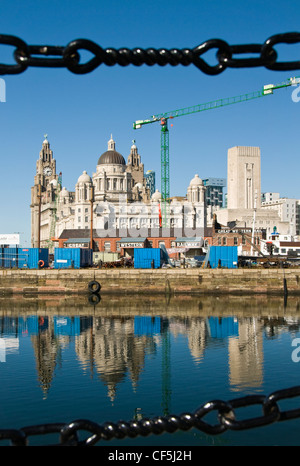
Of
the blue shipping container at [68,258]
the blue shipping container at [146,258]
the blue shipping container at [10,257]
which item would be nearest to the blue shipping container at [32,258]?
the blue shipping container at [10,257]

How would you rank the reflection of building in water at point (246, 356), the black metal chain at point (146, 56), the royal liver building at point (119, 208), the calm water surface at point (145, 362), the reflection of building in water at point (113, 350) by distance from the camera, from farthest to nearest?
1. the royal liver building at point (119, 208)
2. the reflection of building in water at point (113, 350)
3. the reflection of building in water at point (246, 356)
4. the calm water surface at point (145, 362)
5. the black metal chain at point (146, 56)

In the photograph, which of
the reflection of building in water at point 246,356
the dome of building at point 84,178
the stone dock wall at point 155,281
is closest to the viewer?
the reflection of building in water at point 246,356

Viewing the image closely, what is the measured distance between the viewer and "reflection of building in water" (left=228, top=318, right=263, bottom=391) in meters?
24.0

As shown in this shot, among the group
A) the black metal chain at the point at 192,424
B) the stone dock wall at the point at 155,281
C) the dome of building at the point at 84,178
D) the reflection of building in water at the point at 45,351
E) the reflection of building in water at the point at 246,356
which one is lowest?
the reflection of building in water at the point at 45,351

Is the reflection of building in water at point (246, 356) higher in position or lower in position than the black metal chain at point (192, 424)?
lower

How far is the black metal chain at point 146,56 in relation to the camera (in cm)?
406

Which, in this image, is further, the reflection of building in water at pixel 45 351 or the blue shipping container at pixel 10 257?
the blue shipping container at pixel 10 257

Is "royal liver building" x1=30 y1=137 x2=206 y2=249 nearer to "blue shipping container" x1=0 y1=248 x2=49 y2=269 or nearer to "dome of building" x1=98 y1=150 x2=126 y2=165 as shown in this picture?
"dome of building" x1=98 y1=150 x2=126 y2=165

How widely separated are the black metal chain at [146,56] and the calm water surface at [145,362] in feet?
47.1

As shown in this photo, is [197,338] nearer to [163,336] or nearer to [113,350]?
[163,336]

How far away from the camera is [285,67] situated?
4.39 m

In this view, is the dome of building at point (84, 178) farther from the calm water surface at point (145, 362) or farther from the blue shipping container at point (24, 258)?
the calm water surface at point (145, 362)

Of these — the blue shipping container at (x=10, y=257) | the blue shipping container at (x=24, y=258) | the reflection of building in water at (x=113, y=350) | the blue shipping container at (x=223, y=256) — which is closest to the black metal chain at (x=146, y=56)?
the reflection of building in water at (x=113, y=350)
